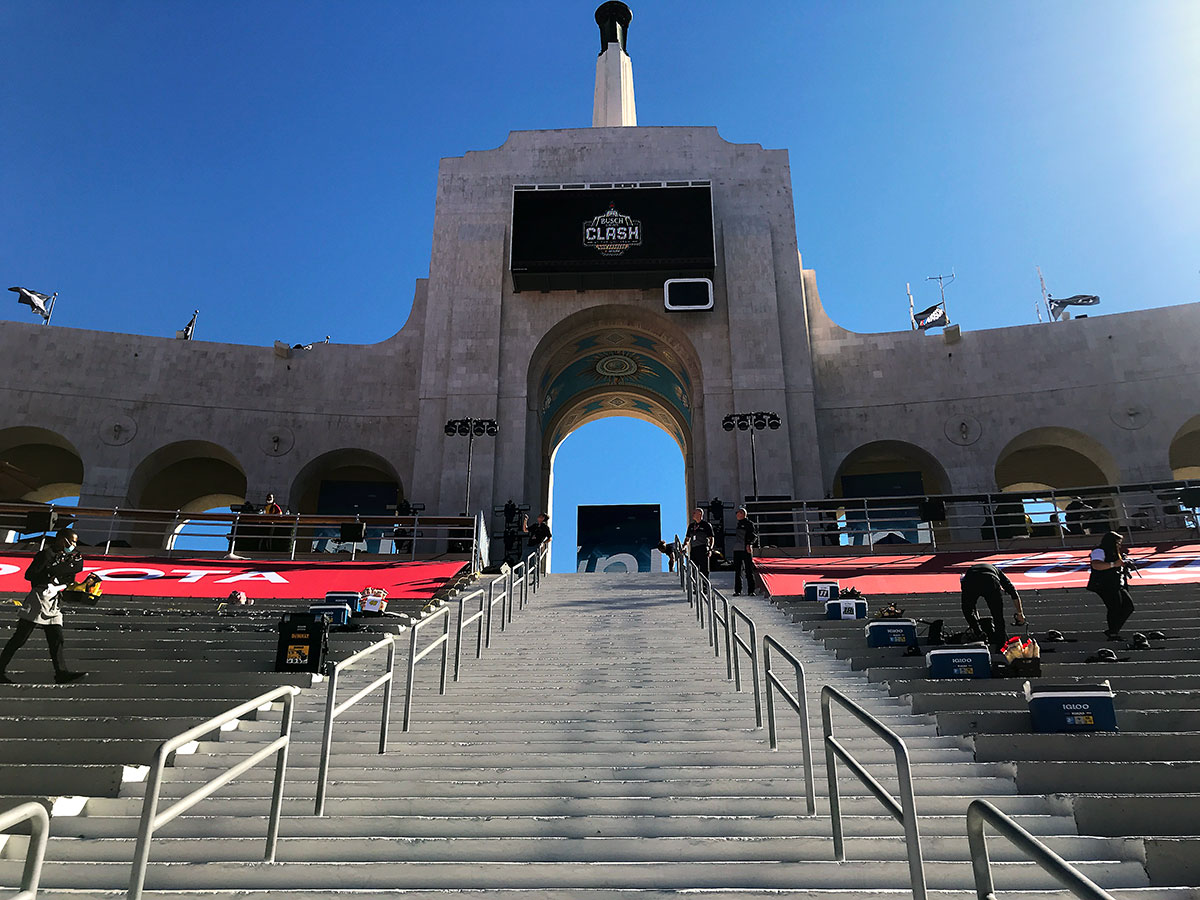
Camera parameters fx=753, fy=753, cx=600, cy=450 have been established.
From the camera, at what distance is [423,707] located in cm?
710

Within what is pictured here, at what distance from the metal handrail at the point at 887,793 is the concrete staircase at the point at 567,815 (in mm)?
221

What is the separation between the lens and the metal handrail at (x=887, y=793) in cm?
322

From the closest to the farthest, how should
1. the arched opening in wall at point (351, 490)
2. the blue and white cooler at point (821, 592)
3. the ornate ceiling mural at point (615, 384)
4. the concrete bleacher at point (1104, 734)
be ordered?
the concrete bleacher at point (1104, 734) → the blue and white cooler at point (821, 592) → the ornate ceiling mural at point (615, 384) → the arched opening in wall at point (351, 490)

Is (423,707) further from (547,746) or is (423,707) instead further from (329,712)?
(329,712)

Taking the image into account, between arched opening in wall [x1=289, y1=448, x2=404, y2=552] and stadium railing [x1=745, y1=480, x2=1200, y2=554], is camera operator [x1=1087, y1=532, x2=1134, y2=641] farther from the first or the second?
arched opening in wall [x1=289, y1=448, x2=404, y2=552]

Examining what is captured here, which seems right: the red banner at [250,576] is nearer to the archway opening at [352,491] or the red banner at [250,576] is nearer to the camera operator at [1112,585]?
the camera operator at [1112,585]

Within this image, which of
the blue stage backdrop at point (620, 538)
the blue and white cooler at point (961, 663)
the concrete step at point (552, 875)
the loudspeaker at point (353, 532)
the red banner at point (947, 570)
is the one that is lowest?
the concrete step at point (552, 875)

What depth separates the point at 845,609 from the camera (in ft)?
33.0

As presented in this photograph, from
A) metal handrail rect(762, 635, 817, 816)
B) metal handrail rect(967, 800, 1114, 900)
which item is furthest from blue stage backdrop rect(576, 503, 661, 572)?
metal handrail rect(967, 800, 1114, 900)

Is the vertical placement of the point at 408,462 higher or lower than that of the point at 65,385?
lower

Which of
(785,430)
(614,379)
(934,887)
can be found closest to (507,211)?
(614,379)

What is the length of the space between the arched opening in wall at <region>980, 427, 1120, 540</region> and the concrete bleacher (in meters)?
9.97

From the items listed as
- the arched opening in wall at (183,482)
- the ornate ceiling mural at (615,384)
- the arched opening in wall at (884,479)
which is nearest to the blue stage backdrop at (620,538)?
the ornate ceiling mural at (615,384)

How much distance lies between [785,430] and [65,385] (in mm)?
22712
